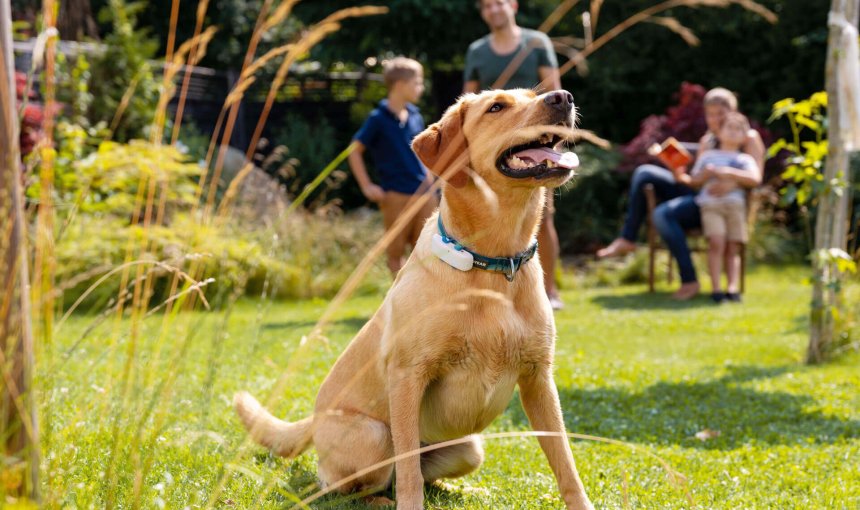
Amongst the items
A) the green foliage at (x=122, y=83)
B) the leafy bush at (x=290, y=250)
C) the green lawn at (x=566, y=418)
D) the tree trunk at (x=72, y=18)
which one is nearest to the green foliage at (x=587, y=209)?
the leafy bush at (x=290, y=250)

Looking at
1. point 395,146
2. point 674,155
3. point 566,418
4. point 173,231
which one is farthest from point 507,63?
point 674,155

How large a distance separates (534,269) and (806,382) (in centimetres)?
333

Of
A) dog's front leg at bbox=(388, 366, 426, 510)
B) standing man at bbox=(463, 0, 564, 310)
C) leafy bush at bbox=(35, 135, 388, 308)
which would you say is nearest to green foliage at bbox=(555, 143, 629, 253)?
leafy bush at bbox=(35, 135, 388, 308)

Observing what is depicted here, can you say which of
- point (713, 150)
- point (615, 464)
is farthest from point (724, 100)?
point (615, 464)

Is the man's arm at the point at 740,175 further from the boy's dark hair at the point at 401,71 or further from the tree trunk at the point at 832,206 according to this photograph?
the boy's dark hair at the point at 401,71

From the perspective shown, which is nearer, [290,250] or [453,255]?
[453,255]

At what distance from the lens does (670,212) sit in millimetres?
10156

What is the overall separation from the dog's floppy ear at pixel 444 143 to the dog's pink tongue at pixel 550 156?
0.69 ft

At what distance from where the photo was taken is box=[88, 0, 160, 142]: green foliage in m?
13.3

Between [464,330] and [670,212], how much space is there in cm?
788

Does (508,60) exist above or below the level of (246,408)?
above

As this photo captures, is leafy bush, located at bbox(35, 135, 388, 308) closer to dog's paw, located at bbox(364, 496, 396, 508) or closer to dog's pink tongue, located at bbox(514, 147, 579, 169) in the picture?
dog's paw, located at bbox(364, 496, 396, 508)

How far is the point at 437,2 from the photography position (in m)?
15.5

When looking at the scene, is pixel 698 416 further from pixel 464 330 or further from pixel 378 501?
pixel 464 330
